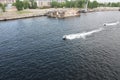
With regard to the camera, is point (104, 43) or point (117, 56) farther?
point (104, 43)

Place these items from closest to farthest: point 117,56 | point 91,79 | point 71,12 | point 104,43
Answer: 1. point 91,79
2. point 117,56
3. point 104,43
4. point 71,12

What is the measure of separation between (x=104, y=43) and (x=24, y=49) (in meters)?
40.7

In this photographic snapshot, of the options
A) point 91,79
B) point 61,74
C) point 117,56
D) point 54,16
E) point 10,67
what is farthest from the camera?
point 54,16

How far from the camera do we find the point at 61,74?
47.0m

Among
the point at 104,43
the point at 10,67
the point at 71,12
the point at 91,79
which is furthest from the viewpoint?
the point at 71,12

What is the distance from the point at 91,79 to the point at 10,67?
28184 millimetres

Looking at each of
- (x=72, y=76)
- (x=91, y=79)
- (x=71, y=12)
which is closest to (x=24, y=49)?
(x=72, y=76)

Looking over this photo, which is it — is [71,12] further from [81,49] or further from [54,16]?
[81,49]

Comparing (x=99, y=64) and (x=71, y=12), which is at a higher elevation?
(x=71, y=12)

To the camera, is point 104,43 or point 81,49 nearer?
point 81,49

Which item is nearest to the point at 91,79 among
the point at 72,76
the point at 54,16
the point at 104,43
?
the point at 72,76

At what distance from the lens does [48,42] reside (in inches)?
3157

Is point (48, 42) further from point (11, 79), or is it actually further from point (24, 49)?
point (11, 79)

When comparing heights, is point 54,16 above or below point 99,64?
above
